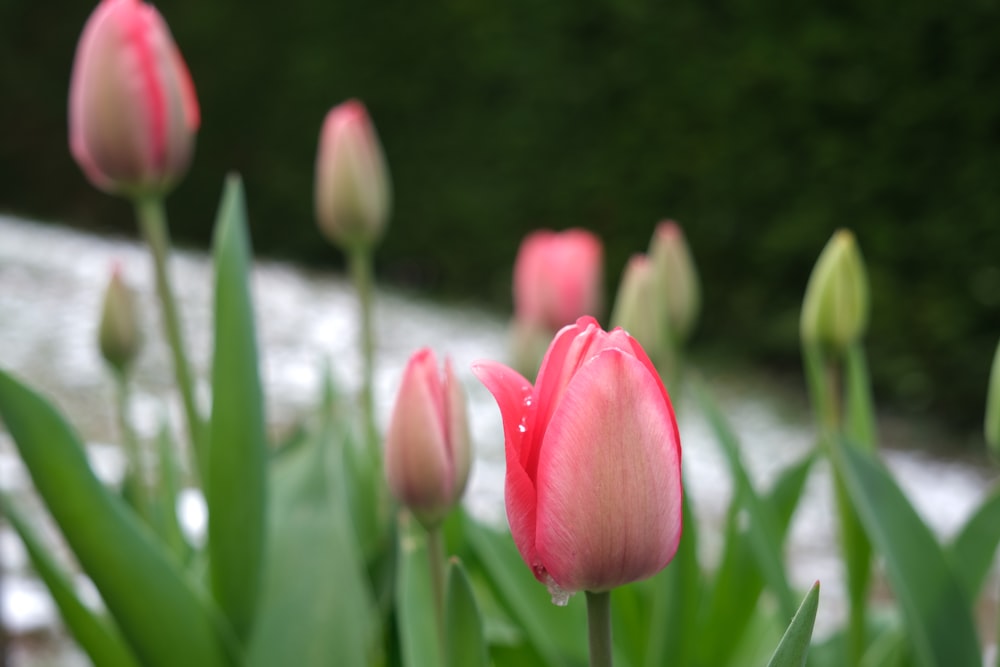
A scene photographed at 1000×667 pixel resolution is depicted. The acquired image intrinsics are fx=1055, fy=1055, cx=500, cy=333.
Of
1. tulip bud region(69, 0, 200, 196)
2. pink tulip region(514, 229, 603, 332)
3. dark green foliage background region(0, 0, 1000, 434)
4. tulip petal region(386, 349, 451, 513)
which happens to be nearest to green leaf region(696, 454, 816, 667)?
pink tulip region(514, 229, 603, 332)

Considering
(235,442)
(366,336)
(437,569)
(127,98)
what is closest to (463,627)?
(437,569)

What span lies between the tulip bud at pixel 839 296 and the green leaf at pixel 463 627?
0.53 metres

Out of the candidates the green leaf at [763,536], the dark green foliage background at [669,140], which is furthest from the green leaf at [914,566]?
the dark green foliage background at [669,140]

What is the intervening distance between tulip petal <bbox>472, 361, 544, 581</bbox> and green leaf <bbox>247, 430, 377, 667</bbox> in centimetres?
52

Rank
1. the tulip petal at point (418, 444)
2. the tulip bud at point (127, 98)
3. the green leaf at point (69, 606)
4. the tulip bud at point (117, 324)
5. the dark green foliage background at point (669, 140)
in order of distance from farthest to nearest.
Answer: the dark green foliage background at point (669, 140), the tulip bud at point (117, 324), the tulip bud at point (127, 98), the green leaf at point (69, 606), the tulip petal at point (418, 444)

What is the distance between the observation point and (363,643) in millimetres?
1022

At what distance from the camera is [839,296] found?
1067 millimetres

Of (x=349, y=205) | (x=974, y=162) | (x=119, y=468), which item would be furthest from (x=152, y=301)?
(x=349, y=205)

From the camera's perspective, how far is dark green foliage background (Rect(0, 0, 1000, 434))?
4688 millimetres

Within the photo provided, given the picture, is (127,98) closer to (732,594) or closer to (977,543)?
(732,594)

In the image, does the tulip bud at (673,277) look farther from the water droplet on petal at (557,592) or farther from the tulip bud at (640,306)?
the water droplet on petal at (557,592)

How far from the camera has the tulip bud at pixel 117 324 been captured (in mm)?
1303

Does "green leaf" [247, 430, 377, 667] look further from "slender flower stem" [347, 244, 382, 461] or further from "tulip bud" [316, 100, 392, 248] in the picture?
"tulip bud" [316, 100, 392, 248]

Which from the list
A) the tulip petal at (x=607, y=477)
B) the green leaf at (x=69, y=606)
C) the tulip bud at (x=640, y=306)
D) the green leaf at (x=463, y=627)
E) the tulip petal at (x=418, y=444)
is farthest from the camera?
the tulip bud at (x=640, y=306)
